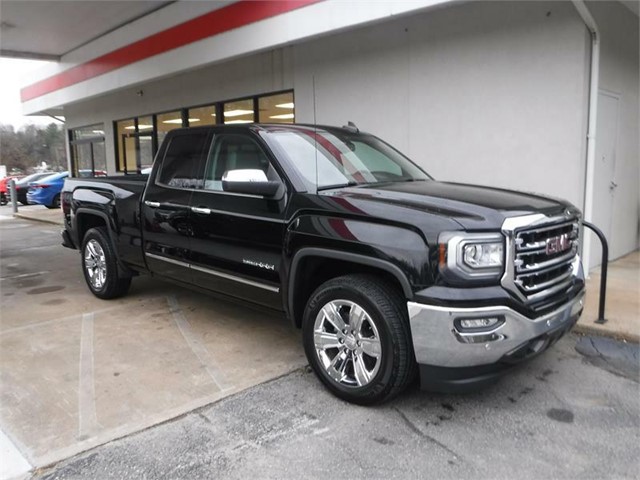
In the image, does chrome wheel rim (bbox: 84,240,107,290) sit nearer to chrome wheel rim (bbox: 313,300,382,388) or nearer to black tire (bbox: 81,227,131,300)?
black tire (bbox: 81,227,131,300)

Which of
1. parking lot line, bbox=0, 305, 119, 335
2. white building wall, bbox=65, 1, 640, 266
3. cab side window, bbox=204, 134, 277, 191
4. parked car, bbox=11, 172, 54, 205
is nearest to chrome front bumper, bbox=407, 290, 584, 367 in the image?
cab side window, bbox=204, 134, 277, 191

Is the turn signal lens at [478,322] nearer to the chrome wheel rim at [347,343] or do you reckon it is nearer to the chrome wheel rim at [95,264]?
the chrome wheel rim at [347,343]

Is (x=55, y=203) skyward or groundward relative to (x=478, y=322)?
groundward

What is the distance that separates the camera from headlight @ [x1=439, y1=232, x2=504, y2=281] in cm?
307

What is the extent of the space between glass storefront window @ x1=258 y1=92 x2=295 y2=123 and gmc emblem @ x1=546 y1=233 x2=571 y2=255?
7.61 m

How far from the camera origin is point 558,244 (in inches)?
141

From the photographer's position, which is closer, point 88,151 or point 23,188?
point 88,151

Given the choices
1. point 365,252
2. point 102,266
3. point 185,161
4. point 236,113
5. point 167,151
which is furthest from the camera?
point 236,113

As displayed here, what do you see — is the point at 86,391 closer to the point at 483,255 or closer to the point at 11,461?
the point at 11,461

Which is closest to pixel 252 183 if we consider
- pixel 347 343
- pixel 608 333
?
pixel 347 343

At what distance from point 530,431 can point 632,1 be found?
6.43 meters

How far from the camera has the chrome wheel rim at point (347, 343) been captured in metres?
3.45

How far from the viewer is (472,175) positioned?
7.47 meters

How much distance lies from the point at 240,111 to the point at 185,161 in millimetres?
7200
